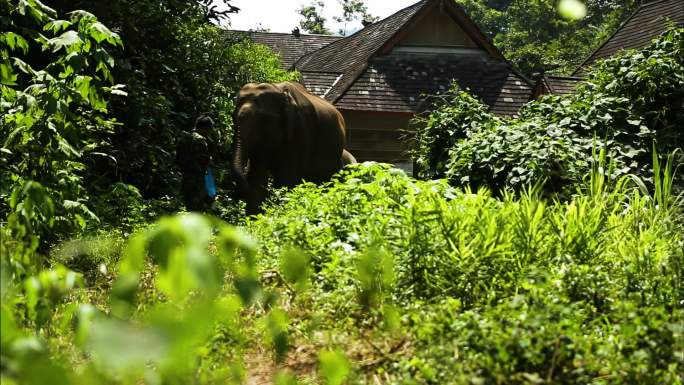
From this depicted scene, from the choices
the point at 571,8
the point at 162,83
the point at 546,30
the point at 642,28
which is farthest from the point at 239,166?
the point at 546,30

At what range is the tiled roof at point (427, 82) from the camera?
24.5m

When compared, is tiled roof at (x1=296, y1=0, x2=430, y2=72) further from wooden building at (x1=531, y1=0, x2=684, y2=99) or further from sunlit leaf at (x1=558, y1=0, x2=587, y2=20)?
sunlit leaf at (x1=558, y1=0, x2=587, y2=20)

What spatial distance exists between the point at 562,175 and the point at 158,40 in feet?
26.5

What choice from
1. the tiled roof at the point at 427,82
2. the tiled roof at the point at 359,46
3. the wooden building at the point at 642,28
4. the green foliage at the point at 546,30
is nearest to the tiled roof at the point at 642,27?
the wooden building at the point at 642,28

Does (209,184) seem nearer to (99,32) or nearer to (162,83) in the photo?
(162,83)

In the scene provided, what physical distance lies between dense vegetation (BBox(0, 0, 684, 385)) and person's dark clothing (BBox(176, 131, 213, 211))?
0.52 meters

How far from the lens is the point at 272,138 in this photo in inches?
428

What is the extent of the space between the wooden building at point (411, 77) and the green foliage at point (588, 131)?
13.0 meters

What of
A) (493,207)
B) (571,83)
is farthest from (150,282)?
(571,83)

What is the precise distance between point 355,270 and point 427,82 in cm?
2144

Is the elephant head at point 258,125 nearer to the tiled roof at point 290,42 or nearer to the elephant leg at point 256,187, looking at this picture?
the elephant leg at point 256,187

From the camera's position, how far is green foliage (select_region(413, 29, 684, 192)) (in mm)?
8820

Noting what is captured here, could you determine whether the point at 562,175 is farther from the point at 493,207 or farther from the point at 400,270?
the point at 400,270

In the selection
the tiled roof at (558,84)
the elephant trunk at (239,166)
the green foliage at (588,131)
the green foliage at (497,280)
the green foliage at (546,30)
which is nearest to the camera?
the green foliage at (497,280)
